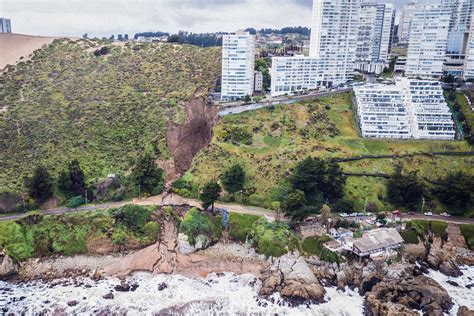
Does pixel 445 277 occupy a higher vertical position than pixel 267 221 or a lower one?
lower

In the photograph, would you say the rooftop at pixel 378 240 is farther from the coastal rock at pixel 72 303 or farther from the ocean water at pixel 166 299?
the coastal rock at pixel 72 303

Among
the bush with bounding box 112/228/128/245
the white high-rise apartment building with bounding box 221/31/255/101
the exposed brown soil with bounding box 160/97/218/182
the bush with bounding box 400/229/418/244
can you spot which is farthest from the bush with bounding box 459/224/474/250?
the white high-rise apartment building with bounding box 221/31/255/101

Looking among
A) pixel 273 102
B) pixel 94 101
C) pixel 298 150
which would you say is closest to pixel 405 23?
pixel 273 102

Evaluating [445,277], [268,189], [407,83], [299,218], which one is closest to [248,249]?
[299,218]

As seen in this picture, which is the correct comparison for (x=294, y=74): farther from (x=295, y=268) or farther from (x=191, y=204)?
(x=295, y=268)

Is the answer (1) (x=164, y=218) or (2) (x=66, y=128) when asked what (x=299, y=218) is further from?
(2) (x=66, y=128)
